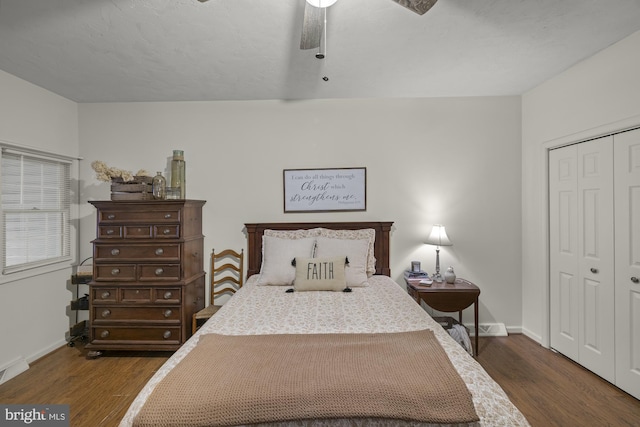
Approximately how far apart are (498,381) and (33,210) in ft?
14.2

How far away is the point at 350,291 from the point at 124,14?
2.49m

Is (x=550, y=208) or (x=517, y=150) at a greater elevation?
(x=517, y=150)

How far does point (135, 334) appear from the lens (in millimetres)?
2832

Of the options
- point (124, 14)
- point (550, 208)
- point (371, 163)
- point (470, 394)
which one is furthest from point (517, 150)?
point (124, 14)

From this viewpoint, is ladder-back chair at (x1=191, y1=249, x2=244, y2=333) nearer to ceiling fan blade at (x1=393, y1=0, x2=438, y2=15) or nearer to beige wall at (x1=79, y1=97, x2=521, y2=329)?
beige wall at (x1=79, y1=97, x2=521, y2=329)

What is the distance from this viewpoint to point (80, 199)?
11.1 ft

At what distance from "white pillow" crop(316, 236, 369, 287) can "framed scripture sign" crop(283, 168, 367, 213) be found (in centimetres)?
48

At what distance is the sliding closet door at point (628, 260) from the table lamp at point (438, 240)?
4.08ft

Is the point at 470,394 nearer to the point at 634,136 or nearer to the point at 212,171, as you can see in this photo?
the point at 634,136

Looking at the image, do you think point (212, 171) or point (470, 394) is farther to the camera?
point (212, 171)

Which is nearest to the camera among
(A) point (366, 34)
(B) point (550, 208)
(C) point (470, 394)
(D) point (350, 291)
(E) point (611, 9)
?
(C) point (470, 394)

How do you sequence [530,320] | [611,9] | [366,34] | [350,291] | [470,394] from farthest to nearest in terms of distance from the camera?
1. [530,320]
2. [350,291]
3. [366,34]
4. [611,9]
5. [470,394]

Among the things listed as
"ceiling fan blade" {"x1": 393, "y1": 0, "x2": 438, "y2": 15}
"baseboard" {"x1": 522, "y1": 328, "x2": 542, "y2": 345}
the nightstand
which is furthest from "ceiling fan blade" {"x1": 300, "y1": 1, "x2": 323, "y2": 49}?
"baseboard" {"x1": 522, "y1": 328, "x2": 542, "y2": 345}

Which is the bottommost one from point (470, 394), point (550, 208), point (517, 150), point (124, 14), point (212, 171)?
point (470, 394)
